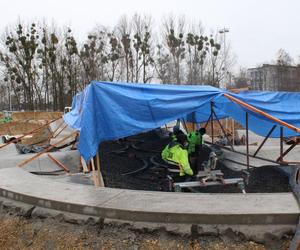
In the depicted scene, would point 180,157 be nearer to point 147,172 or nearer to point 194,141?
point 194,141

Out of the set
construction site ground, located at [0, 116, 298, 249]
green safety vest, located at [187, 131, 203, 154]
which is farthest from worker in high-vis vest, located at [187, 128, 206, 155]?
construction site ground, located at [0, 116, 298, 249]

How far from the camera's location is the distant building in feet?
207

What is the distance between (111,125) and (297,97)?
4.24 metres

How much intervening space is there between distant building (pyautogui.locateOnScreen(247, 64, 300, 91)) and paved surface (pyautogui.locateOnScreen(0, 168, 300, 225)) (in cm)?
5737

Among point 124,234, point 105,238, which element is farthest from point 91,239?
point 124,234

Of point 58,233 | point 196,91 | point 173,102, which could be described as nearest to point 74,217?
point 58,233

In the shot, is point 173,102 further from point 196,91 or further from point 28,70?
point 28,70

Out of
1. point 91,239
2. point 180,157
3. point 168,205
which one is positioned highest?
point 180,157

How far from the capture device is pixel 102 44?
5362cm

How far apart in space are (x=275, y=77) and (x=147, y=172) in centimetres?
6129

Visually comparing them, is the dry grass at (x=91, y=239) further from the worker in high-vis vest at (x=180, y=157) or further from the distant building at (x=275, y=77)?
the distant building at (x=275, y=77)

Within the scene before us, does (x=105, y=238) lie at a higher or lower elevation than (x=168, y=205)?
lower

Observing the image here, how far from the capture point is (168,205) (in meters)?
5.43

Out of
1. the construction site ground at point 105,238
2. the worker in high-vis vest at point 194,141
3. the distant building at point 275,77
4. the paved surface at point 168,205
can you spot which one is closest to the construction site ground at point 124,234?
the construction site ground at point 105,238
